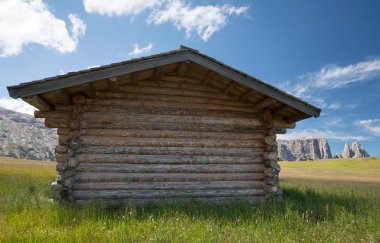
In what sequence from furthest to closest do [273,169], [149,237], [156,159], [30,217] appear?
[273,169], [156,159], [30,217], [149,237]

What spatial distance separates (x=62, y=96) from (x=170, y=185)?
4140mm

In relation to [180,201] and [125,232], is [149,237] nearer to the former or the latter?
[125,232]

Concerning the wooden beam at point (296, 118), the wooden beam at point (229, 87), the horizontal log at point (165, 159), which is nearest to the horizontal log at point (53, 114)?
the horizontal log at point (165, 159)

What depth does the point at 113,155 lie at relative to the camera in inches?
346

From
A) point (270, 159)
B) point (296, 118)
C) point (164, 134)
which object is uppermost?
point (296, 118)

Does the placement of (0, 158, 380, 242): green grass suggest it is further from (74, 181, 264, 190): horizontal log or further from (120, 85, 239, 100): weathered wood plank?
(120, 85, 239, 100): weathered wood plank

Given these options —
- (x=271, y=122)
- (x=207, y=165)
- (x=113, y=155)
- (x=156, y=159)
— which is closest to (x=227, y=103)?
(x=271, y=122)

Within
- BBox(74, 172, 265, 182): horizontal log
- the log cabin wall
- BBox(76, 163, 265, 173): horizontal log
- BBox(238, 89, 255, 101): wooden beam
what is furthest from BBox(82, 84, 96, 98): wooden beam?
BBox(238, 89, 255, 101): wooden beam

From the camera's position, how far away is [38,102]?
772cm

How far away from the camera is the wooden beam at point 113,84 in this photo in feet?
26.3

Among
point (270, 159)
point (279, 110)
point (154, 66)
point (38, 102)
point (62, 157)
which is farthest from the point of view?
point (279, 110)

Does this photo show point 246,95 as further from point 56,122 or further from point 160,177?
point 56,122

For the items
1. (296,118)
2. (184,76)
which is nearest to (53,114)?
(184,76)

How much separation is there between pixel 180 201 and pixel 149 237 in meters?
3.48
